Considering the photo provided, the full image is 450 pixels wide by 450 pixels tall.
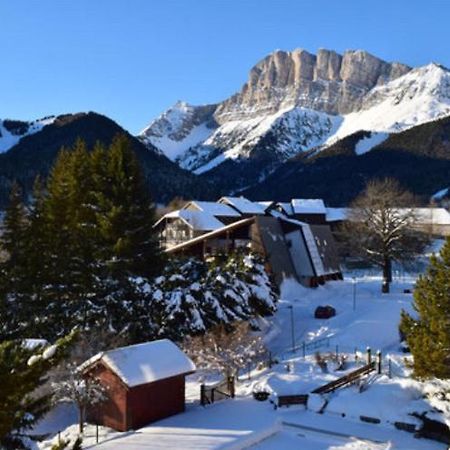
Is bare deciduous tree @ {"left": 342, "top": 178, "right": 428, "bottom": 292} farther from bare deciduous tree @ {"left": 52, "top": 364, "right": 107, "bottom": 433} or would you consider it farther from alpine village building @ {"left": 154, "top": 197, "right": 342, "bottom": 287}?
bare deciduous tree @ {"left": 52, "top": 364, "right": 107, "bottom": 433}

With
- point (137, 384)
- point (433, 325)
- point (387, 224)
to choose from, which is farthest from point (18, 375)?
point (387, 224)

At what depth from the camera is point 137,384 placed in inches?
915

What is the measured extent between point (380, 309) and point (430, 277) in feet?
68.4

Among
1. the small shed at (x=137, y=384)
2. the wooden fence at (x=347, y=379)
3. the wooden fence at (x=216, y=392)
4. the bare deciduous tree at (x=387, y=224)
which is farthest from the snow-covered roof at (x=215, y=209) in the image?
the small shed at (x=137, y=384)

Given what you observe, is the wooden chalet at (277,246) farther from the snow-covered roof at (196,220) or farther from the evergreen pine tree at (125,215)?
the evergreen pine tree at (125,215)

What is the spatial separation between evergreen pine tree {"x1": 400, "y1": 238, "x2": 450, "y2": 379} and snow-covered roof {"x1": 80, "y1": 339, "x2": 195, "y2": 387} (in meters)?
10.6

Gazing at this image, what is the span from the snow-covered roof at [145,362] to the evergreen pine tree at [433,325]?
34.7 feet

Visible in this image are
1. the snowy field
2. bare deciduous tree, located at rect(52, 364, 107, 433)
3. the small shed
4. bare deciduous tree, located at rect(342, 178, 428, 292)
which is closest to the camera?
the snowy field

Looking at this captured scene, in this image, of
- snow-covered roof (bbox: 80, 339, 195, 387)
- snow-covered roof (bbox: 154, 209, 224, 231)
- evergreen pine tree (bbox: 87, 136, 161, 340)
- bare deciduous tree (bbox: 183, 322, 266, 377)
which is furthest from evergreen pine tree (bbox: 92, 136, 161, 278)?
snow-covered roof (bbox: 154, 209, 224, 231)

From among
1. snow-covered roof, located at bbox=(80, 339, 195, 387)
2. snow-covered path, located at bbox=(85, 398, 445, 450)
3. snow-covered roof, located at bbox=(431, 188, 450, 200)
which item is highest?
snow-covered roof, located at bbox=(431, 188, 450, 200)

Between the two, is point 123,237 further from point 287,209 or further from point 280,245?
point 287,209

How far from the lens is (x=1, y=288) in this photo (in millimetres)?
29828

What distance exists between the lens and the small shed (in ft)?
76.7

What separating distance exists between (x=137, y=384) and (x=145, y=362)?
1.38 meters
